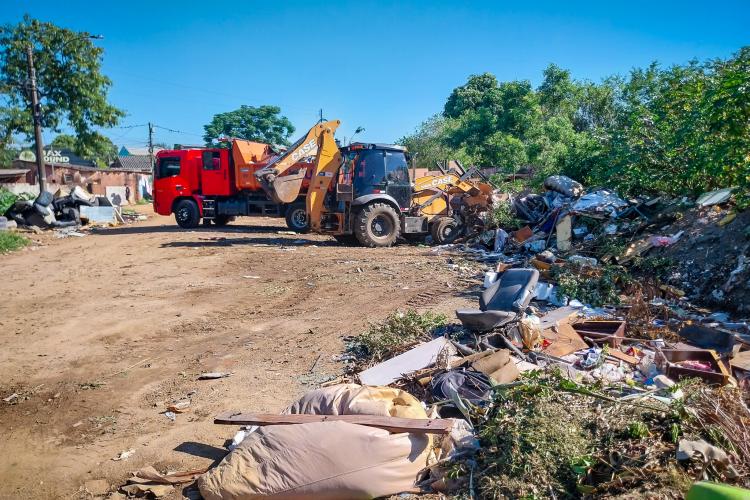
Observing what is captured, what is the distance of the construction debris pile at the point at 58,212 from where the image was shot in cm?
1611

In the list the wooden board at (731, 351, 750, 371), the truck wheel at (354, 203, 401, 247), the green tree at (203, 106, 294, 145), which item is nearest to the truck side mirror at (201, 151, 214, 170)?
the truck wheel at (354, 203, 401, 247)

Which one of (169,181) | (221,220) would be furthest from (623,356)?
(221,220)

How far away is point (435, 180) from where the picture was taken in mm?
12547

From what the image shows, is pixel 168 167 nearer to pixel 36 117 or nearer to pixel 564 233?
pixel 36 117

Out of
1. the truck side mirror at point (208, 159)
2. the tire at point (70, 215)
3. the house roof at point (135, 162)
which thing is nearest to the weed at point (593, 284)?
the truck side mirror at point (208, 159)

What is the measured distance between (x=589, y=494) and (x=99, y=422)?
3.33 meters

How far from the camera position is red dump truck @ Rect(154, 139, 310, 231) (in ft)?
50.6

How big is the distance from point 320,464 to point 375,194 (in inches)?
372

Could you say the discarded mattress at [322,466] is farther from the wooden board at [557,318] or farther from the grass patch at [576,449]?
the wooden board at [557,318]

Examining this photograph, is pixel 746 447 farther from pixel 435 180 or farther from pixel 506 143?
pixel 506 143

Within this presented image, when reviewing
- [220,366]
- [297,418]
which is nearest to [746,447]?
[297,418]

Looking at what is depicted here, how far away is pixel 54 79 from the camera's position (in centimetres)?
2003

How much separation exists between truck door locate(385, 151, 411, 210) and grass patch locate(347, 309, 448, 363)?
6734 millimetres

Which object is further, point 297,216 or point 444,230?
point 297,216
